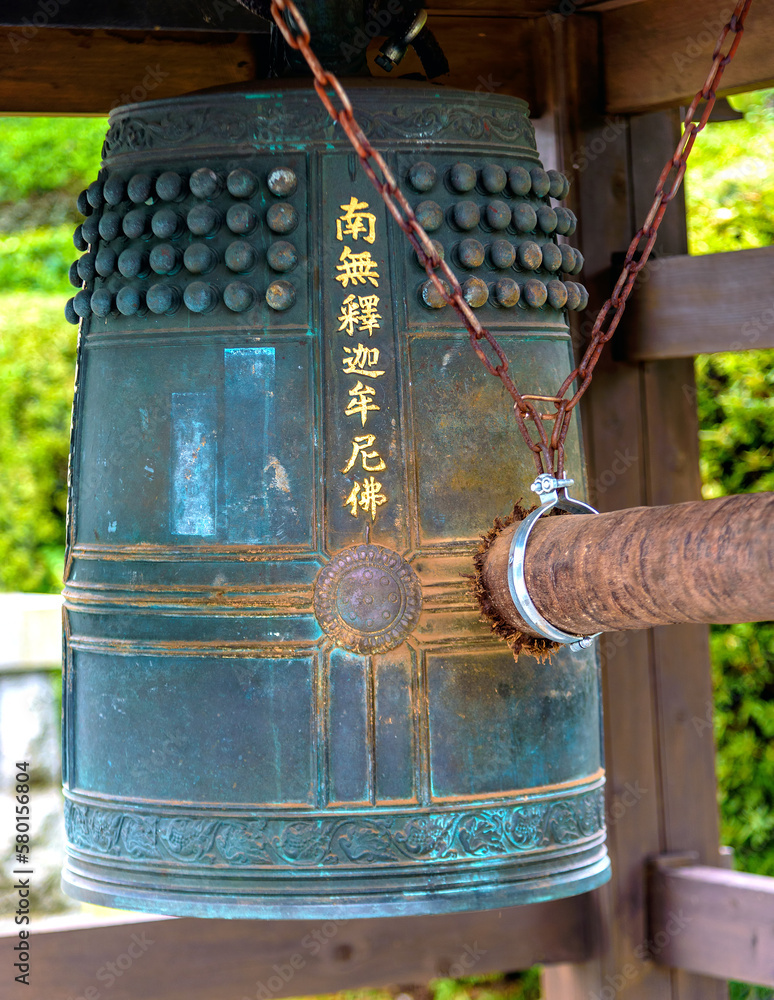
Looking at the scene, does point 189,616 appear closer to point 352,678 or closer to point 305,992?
point 352,678

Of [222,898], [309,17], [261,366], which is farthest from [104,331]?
[222,898]

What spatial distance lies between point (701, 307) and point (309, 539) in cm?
131

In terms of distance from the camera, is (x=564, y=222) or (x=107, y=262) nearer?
(x=107, y=262)

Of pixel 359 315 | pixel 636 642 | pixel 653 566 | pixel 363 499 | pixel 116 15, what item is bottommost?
pixel 636 642

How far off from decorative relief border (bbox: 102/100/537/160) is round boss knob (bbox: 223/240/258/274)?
166 millimetres

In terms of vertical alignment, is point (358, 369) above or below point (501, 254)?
below

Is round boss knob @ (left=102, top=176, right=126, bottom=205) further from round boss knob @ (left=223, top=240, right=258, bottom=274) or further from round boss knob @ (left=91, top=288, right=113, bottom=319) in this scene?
round boss knob @ (left=223, top=240, right=258, bottom=274)

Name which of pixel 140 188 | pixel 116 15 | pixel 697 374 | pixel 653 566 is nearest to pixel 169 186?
pixel 140 188

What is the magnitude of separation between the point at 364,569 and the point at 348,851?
1.34 ft

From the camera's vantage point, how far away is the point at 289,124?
1.84 meters

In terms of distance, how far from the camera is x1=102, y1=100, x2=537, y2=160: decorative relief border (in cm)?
184

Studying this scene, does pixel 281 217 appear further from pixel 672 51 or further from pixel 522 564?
pixel 672 51

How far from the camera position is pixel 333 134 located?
72.2 inches

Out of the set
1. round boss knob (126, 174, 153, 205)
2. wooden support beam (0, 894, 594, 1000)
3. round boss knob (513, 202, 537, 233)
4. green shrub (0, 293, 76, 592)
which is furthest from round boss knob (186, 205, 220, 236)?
green shrub (0, 293, 76, 592)
